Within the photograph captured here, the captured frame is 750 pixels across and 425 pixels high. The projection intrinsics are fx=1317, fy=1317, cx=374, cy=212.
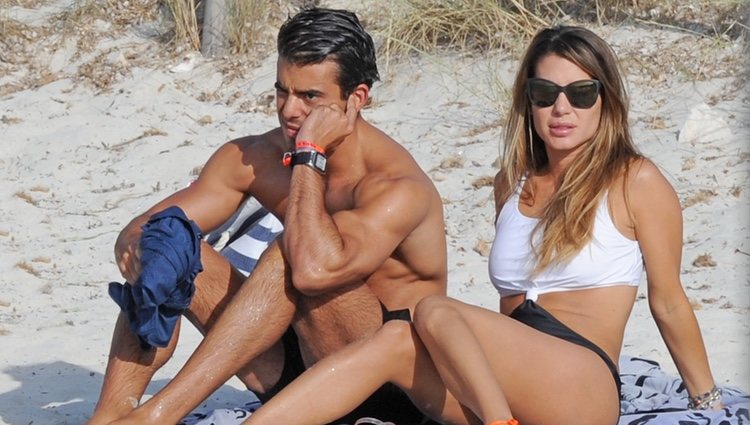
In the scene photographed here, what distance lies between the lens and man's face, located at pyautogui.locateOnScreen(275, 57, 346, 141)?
3.95 m

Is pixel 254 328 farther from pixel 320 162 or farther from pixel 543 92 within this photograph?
pixel 543 92

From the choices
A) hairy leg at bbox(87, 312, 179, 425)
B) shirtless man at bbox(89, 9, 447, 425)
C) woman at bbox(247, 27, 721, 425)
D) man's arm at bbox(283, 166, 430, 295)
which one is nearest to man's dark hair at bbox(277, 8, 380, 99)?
shirtless man at bbox(89, 9, 447, 425)

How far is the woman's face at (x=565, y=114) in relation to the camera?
12.2 ft

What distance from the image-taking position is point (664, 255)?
141 inches

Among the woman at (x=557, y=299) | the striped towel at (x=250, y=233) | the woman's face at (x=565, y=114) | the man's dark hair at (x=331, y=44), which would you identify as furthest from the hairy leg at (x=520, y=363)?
the striped towel at (x=250, y=233)

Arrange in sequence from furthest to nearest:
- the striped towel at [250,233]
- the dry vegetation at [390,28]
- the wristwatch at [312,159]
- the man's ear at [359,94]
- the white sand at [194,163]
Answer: the dry vegetation at [390,28] → the white sand at [194,163] → the striped towel at [250,233] → the man's ear at [359,94] → the wristwatch at [312,159]

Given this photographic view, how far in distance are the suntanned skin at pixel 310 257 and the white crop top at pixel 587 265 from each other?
1.06 ft

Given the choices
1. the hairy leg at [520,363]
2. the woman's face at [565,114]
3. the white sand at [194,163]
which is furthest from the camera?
the white sand at [194,163]

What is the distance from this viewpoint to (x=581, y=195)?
3.66m

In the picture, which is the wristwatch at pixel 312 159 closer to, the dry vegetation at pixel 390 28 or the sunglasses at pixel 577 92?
the sunglasses at pixel 577 92

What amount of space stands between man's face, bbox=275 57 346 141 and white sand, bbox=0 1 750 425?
51.3 inches

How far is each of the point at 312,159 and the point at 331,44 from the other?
363mm

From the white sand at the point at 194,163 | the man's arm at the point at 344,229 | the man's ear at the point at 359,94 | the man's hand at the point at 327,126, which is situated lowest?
the white sand at the point at 194,163

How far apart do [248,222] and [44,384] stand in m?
1.03
